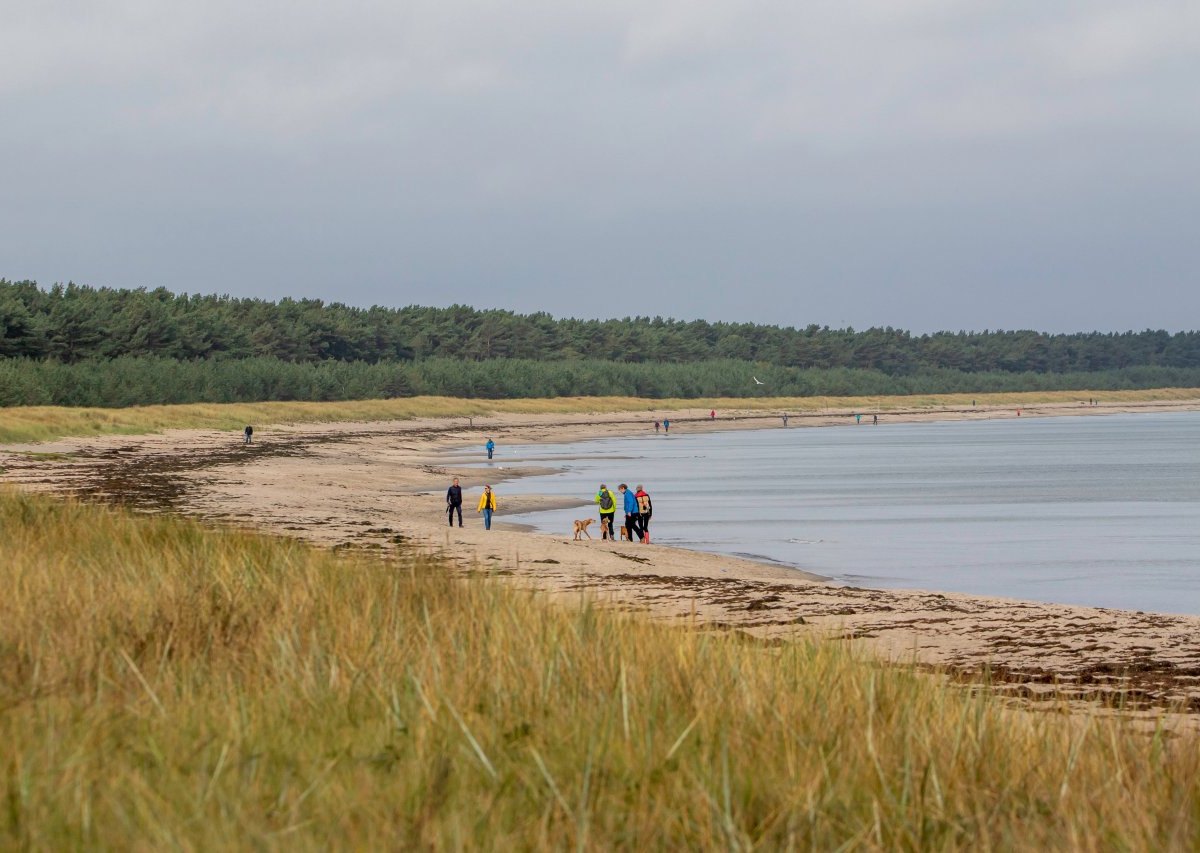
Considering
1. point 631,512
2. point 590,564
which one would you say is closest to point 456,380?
point 631,512

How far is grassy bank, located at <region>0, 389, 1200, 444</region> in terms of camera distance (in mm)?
56844

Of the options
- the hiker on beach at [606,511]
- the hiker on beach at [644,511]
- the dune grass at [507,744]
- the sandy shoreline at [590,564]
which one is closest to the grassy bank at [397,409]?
the sandy shoreline at [590,564]

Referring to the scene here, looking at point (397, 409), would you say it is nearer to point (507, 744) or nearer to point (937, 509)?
point (937, 509)

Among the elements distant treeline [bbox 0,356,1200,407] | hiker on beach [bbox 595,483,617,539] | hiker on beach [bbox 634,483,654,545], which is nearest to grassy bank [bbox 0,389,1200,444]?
distant treeline [bbox 0,356,1200,407]

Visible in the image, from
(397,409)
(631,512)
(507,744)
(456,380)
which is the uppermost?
(507,744)

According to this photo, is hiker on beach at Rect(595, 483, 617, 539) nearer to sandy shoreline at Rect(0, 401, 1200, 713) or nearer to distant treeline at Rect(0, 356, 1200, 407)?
sandy shoreline at Rect(0, 401, 1200, 713)

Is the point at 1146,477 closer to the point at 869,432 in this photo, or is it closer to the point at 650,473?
the point at 650,473

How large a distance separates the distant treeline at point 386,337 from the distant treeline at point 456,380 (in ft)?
3.41

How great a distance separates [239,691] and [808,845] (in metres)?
2.86

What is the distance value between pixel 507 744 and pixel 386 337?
4844 inches

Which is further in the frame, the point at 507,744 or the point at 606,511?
the point at 606,511

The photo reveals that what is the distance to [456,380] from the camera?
361 ft

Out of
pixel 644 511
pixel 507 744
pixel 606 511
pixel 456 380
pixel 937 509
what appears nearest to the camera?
pixel 507 744

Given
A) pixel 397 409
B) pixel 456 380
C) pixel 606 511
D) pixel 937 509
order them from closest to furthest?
pixel 606 511 → pixel 937 509 → pixel 397 409 → pixel 456 380
